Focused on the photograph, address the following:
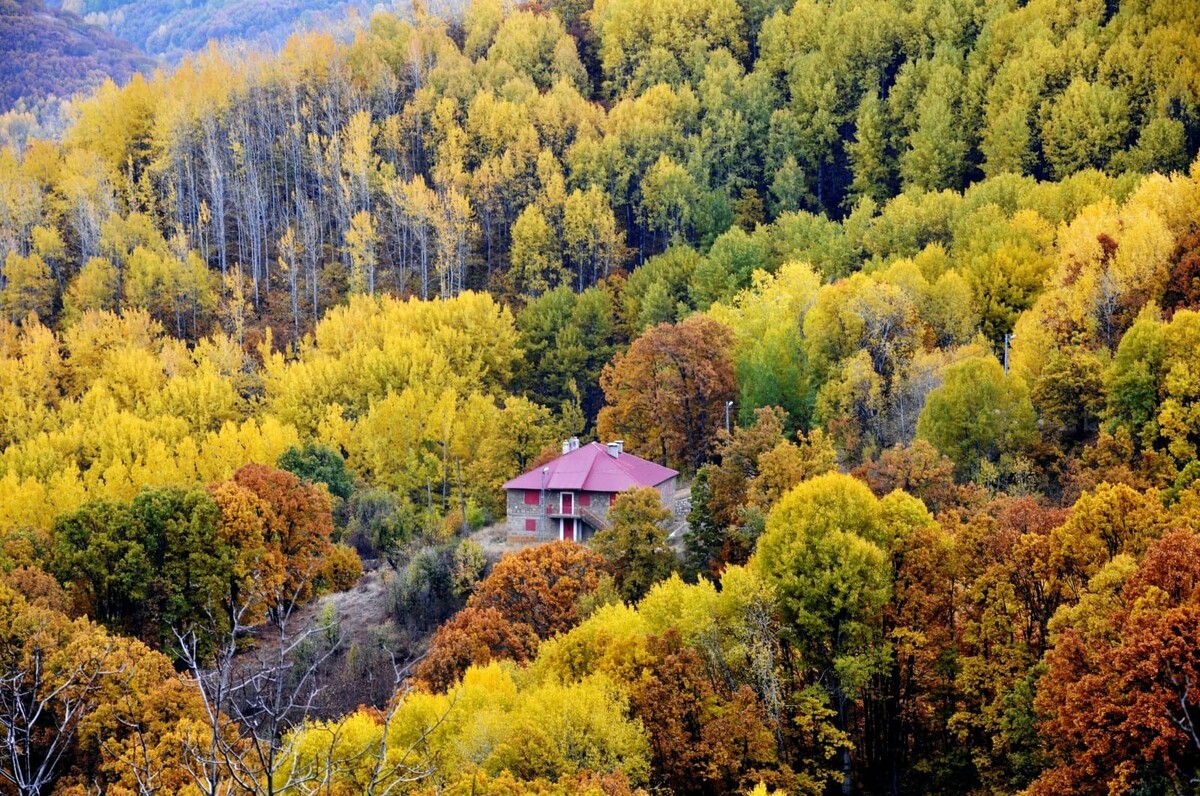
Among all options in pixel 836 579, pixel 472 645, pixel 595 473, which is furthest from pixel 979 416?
pixel 472 645

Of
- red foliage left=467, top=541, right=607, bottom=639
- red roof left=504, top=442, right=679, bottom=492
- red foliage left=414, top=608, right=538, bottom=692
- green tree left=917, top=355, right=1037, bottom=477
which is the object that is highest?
green tree left=917, top=355, right=1037, bottom=477

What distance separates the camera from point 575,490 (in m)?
56.9

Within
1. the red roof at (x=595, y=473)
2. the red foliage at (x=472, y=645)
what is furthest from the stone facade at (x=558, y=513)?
the red foliage at (x=472, y=645)

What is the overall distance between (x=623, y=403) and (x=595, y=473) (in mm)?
9228

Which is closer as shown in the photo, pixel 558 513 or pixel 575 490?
pixel 575 490

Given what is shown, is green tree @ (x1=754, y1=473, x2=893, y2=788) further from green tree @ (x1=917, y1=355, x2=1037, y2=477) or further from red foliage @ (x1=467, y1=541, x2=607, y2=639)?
green tree @ (x1=917, y1=355, x2=1037, y2=477)

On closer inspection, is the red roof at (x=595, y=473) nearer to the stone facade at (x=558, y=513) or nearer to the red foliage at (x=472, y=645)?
the stone facade at (x=558, y=513)

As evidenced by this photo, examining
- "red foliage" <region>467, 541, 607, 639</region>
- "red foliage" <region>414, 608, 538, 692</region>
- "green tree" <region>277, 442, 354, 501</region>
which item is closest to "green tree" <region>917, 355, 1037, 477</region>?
"red foliage" <region>467, 541, 607, 639</region>

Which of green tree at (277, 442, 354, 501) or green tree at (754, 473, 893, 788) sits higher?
green tree at (754, 473, 893, 788)

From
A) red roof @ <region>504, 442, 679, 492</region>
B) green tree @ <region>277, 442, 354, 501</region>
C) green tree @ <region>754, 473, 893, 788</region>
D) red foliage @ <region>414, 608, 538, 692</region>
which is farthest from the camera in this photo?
green tree @ <region>277, 442, 354, 501</region>

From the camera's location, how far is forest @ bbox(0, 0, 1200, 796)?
3481 centimetres

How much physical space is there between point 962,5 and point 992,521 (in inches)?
2810

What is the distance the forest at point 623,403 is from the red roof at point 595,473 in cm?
357

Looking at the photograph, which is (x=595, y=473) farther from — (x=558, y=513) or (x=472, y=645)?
(x=472, y=645)
